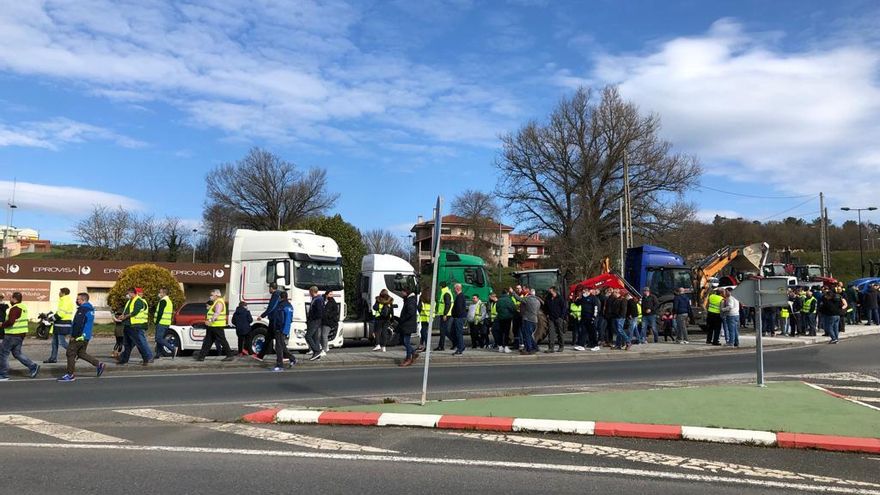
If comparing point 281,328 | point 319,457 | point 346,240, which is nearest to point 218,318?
point 281,328

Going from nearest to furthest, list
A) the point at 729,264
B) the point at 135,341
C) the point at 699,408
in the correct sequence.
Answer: the point at 699,408 → the point at 135,341 → the point at 729,264

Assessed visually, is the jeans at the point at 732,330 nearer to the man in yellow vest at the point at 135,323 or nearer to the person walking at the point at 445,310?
the person walking at the point at 445,310

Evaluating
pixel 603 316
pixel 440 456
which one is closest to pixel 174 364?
pixel 440 456

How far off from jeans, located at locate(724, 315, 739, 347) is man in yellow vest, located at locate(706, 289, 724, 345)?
0.77ft

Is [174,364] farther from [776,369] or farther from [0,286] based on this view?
[0,286]

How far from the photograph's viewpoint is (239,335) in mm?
15133

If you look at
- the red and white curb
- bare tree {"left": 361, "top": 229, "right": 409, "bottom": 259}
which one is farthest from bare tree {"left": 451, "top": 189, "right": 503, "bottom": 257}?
the red and white curb

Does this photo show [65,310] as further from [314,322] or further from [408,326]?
[408,326]

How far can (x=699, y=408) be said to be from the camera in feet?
27.9

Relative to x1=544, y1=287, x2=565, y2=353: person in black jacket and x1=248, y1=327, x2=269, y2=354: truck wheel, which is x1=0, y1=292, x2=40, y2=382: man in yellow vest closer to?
x1=248, y1=327, x2=269, y2=354: truck wheel

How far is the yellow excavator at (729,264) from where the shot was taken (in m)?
24.5

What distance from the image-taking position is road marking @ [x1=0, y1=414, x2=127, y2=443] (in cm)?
725

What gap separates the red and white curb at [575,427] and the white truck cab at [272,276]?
26.0 feet

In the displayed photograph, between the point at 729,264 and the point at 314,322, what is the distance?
1862cm
